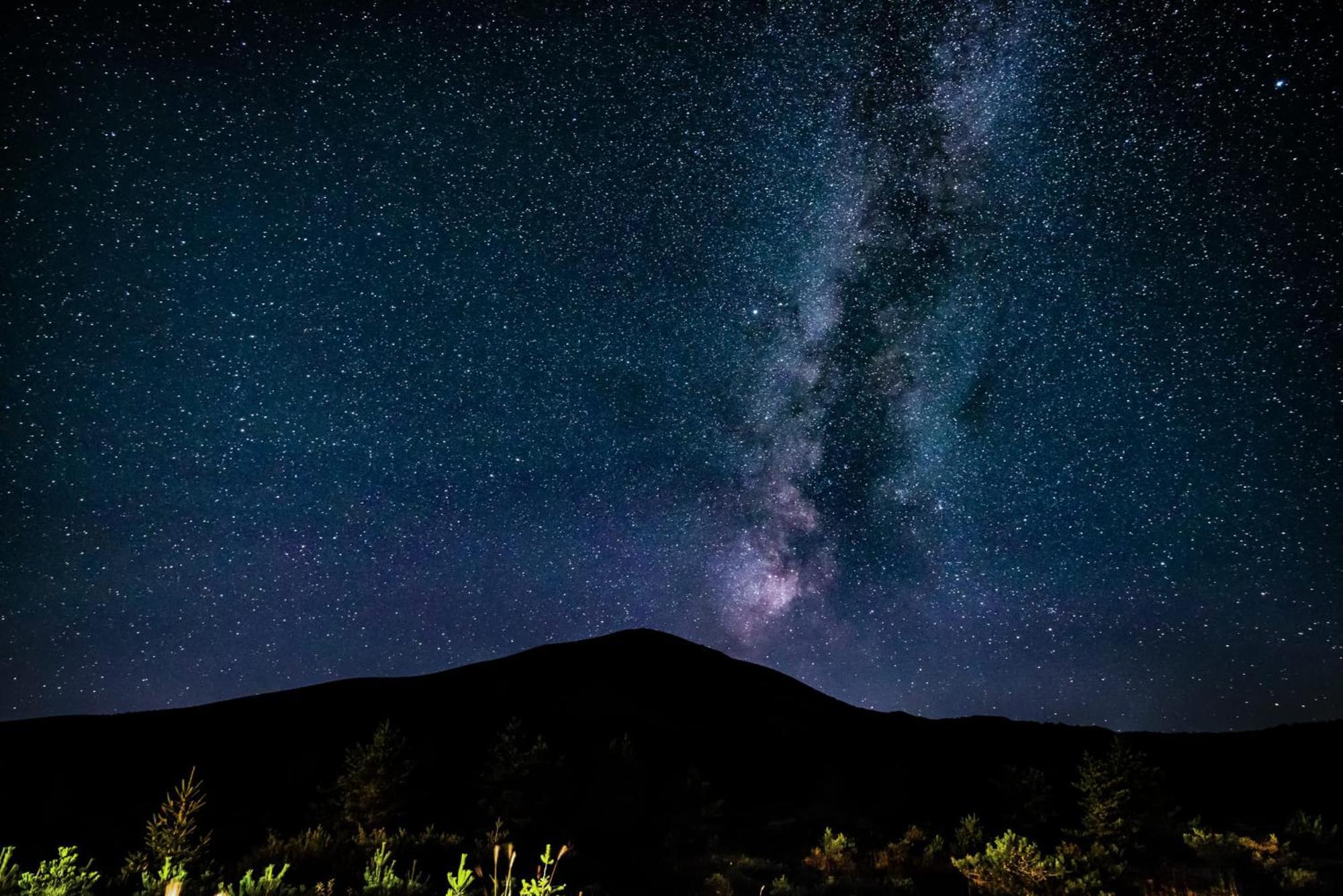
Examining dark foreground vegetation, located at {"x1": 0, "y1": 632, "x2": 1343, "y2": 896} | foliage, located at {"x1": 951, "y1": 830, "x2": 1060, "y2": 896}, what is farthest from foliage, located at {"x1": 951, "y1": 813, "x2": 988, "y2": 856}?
foliage, located at {"x1": 951, "y1": 830, "x2": 1060, "y2": 896}

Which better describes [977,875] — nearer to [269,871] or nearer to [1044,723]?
[269,871]

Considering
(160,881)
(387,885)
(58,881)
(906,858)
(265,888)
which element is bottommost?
(906,858)

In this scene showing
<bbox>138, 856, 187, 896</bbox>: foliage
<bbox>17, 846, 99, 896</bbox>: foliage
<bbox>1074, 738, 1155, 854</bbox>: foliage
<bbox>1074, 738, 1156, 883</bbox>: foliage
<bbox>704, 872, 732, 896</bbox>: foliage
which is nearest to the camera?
<bbox>17, 846, 99, 896</bbox>: foliage

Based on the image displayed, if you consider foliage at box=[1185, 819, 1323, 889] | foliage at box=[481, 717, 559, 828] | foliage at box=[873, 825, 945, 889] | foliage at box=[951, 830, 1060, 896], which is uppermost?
foliage at box=[481, 717, 559, 828]

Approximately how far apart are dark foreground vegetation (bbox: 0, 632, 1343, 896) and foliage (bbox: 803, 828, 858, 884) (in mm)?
88

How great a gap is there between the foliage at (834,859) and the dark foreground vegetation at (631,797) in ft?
0.29

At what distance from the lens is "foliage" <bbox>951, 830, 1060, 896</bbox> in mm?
9289

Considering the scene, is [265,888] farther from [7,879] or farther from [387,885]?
[7,879]

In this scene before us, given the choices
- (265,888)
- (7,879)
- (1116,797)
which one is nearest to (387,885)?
(265,888)

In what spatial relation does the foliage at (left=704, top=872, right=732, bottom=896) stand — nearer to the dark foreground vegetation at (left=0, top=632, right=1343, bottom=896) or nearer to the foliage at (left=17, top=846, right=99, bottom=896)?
the dark foreground vegetation at (left=0, top=632, right=1343, bottom=896)

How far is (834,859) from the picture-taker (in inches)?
500

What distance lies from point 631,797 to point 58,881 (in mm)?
15837

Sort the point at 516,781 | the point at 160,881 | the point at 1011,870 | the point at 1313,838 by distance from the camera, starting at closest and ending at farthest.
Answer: the point at 160,881
the point at 1011,870
the point at 1313,838
the point at 516,781

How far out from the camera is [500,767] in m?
20.7
